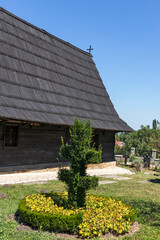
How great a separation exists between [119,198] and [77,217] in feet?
11.7

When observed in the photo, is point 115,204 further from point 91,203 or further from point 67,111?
point 67,111

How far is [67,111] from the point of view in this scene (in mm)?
14273

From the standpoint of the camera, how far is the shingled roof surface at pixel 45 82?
11.9m

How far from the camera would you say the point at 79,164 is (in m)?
6.54

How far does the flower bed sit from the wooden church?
193 inches

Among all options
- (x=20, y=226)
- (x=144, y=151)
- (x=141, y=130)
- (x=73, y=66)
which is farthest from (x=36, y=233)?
(x=141, y=130)

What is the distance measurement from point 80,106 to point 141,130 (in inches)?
1421

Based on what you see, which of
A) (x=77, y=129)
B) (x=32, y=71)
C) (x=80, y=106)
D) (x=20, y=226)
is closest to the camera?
(x=20, y=226)

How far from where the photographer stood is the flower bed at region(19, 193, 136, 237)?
555 cm

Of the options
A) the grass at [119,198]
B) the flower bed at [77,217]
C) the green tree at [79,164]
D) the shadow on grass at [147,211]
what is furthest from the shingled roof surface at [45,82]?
the shadow on grass at [147,211]

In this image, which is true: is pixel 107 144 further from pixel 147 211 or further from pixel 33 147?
pixel 147 211

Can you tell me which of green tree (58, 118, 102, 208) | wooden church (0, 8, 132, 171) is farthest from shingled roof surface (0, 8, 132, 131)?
green tree (58, 118, 102, 208)

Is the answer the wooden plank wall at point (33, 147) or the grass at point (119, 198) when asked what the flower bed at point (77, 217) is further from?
the wooden plank wall at point (33, 147)

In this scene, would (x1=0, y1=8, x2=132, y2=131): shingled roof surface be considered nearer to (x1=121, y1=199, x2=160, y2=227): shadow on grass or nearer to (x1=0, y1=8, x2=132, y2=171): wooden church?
(x1=0, y1=8, x2=132, y2=171): wooden church
